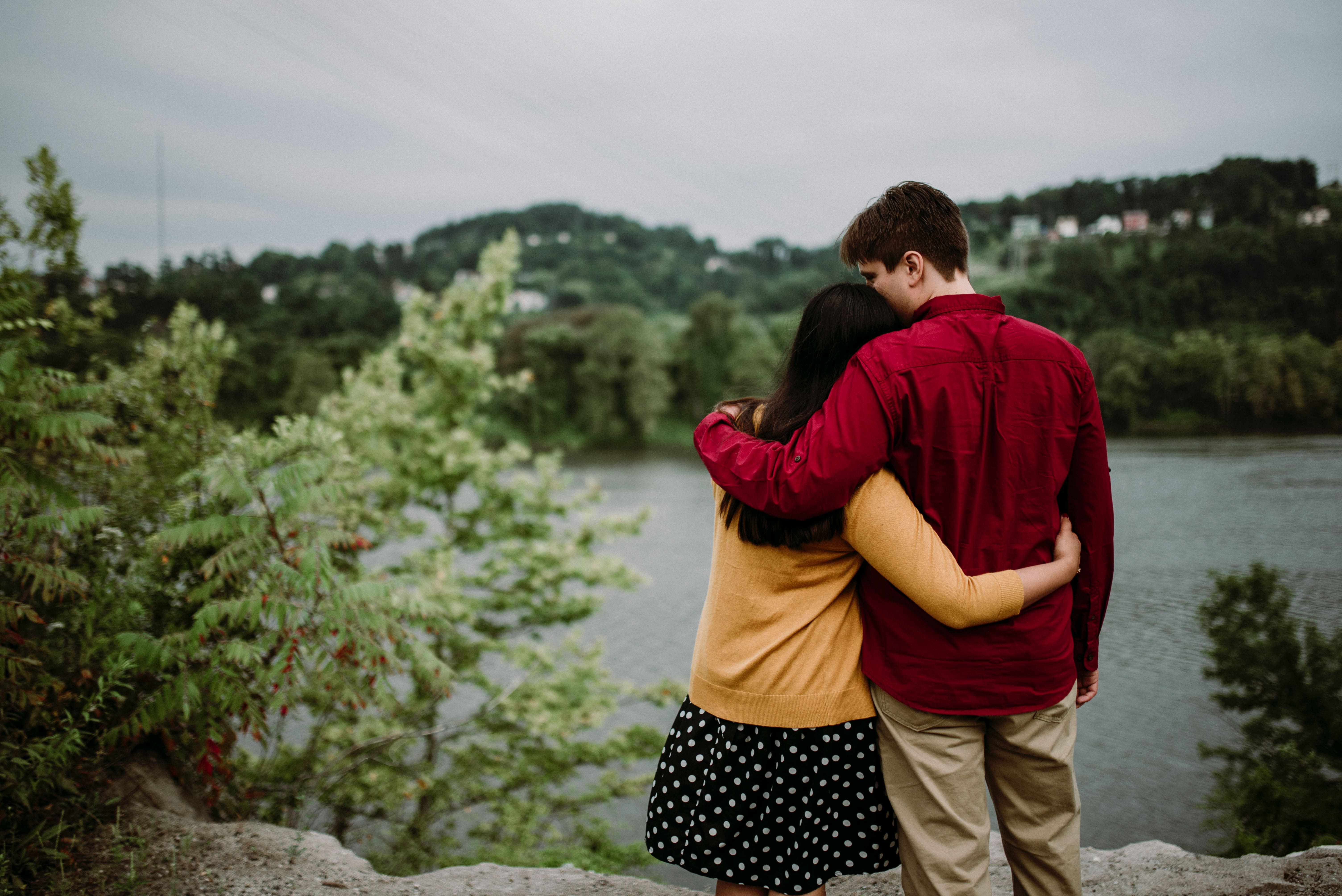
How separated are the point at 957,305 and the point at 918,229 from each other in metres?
0.21

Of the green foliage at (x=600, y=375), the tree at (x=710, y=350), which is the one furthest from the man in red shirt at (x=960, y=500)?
the tree at (x=710, y=350)

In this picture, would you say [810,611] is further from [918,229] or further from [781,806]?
[918,229]

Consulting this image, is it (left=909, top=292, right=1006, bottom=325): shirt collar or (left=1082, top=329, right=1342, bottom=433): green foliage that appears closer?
(left=909, top=292, right=1006, bottom=325): shirt collar

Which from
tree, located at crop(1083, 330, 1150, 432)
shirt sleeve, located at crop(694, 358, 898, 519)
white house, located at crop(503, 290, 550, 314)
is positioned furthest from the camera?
white house, located at crop(503, 290, 550, 314)

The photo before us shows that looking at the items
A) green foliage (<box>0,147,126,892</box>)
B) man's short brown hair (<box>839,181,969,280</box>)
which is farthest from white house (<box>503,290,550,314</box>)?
man's short brown hair (<box>839,181,969,280</box>)

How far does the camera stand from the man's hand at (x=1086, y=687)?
2014mm

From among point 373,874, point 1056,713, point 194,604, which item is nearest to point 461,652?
point 194,604

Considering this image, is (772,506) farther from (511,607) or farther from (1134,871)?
(511,607)

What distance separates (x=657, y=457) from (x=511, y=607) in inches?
1377

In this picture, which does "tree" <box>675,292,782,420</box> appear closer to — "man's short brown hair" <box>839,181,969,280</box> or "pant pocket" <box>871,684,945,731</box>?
"man's short brown hair" <box>839,181,969,280</box>

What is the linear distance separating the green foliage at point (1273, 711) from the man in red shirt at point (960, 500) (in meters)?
6.37

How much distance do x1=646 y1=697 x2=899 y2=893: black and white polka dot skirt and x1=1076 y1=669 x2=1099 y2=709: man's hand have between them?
0.61 m

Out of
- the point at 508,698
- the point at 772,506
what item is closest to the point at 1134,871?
the point at 772,506

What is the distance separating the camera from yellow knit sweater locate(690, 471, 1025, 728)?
167 centimetres
